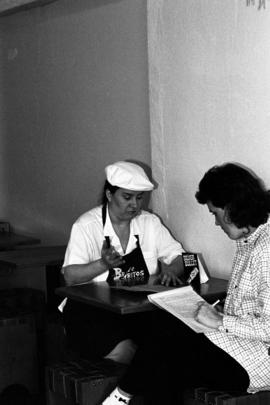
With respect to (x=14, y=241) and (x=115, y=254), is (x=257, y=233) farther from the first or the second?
(x=14, y=241)

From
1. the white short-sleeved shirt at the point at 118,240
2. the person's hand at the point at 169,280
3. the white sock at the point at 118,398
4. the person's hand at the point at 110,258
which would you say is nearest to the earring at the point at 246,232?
the person's hand at the point at 169,280

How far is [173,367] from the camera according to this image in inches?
145

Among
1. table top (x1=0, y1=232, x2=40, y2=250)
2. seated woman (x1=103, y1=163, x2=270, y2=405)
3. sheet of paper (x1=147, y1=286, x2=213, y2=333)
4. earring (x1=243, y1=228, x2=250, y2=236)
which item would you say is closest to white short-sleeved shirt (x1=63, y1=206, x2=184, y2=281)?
sheet of paper (x1=147, y1=286, x2=213, y2=333)

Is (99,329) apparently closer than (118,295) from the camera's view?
No

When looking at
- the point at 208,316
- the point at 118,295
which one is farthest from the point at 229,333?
the point at 118,295

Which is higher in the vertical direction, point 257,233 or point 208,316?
point 257,233

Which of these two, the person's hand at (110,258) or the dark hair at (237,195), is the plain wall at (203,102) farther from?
the person's hand at (110,258)

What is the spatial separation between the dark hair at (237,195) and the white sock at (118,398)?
982 millimetres

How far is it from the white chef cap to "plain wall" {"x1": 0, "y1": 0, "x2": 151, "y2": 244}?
86 cm

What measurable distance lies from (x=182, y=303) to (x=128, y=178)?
0.92 metres

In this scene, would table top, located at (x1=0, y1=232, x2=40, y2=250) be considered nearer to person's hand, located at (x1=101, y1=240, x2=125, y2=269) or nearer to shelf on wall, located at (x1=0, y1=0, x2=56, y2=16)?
shelf on wall, located at (x1=0, y1=0, x2=56, y2=16)

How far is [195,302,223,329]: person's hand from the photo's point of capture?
3.65 m

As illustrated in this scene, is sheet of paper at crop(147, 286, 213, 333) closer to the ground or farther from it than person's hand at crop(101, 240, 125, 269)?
closer to the ground

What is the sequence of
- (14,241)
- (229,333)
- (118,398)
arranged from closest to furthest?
(229,333) < (118,398) < (14,241)
